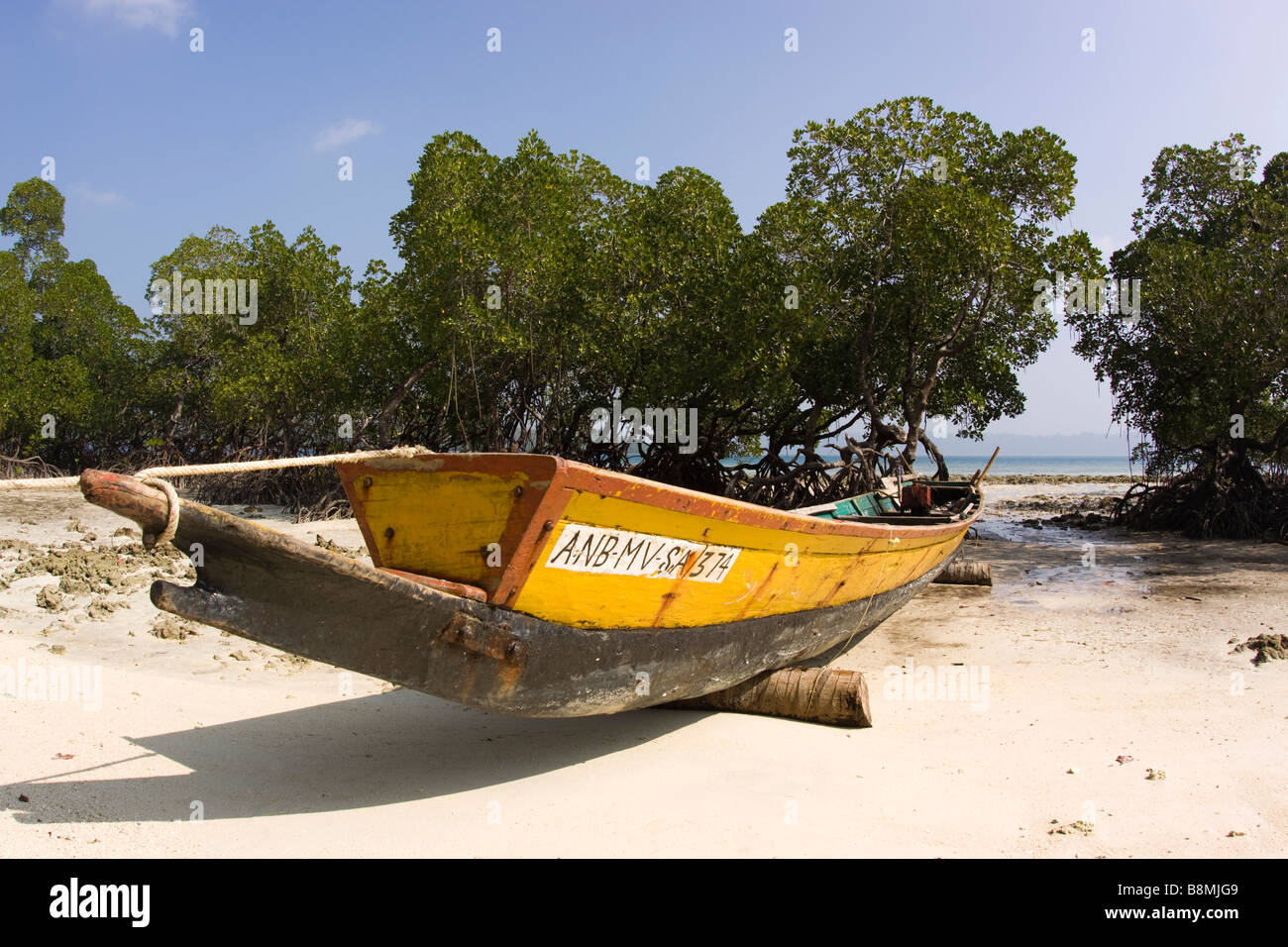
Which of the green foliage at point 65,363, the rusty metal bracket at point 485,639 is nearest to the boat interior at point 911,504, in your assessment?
the rusty metal bracket at point 485,639

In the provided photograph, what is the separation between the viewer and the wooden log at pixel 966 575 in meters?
9.98

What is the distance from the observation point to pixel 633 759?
14.1 ft

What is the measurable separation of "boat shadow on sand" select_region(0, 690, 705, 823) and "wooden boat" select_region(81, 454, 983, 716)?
0.64m

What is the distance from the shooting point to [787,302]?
1215 centimetres

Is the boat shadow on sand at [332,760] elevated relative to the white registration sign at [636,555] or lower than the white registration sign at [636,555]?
lower

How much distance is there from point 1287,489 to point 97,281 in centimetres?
2837

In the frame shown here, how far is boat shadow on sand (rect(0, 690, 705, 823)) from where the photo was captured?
344cm

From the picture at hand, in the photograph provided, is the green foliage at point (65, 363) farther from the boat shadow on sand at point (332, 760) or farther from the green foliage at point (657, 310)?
the boat shadow on sand at point (332, 760)

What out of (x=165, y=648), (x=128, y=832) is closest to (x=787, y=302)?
(x=165, y=648)

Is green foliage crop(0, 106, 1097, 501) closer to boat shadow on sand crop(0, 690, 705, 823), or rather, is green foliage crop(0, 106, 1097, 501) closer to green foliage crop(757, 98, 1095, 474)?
green foliage crop(757, 98, 1095, 474)

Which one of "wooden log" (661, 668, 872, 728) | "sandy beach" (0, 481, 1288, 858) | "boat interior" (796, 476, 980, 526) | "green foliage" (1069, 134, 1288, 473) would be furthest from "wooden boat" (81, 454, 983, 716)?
"green foliage" (1069, 134, 1288, 473)

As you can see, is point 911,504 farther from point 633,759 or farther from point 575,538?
point 575,538

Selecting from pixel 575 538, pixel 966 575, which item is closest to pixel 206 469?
pixel 575 538

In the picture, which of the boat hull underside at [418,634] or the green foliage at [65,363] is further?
the green foliage at [65,363]
